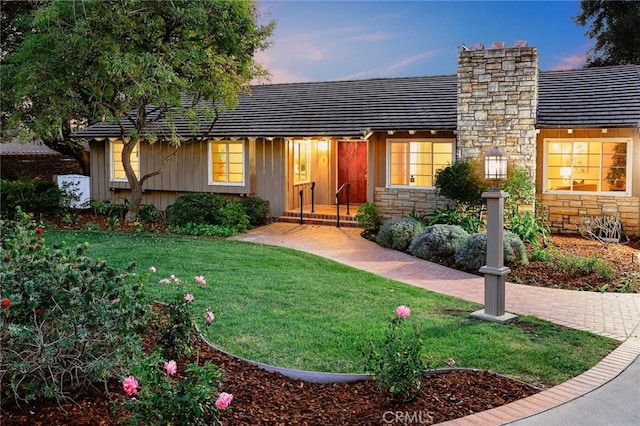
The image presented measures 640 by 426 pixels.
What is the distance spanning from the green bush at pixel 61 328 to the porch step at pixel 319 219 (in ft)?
39.1

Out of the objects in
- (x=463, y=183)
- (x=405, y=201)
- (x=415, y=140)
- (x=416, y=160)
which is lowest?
(x=405, y=201)

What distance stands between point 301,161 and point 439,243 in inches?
297

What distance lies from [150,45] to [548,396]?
1280cm

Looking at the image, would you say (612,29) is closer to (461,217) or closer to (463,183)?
(463,183)

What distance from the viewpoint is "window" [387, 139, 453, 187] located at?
54.9ft

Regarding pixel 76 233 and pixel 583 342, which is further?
pixel 76 233

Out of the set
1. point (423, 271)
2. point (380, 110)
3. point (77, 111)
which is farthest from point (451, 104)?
point (77, 111)

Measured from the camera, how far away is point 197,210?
16297 mm

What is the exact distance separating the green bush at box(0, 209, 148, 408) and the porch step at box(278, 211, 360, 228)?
1190cm

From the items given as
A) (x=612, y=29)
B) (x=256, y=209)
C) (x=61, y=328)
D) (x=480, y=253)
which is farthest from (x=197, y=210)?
(x=612, y=29)

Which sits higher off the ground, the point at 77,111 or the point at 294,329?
the point at 77,111

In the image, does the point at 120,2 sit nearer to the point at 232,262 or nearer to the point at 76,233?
the point at 76,233

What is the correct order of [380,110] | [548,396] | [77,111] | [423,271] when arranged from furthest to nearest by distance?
[380,110]
[77,111]
[423,271]
[548,396]

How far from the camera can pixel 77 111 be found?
16453 millimetres
